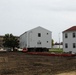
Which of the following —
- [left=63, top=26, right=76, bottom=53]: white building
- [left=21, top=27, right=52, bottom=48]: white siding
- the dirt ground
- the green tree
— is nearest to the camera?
Answer: the dirt ground

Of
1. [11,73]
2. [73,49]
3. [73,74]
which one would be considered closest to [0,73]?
[11,73]

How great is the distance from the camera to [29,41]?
77688 millimetres

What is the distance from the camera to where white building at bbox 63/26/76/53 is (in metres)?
60.5

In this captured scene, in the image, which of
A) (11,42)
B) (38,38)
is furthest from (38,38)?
(11,42)

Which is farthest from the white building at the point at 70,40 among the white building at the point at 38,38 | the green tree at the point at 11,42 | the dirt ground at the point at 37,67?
the green tree at the point at 11,42

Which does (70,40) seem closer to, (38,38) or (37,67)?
(38,38)

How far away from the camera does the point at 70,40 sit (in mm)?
61500

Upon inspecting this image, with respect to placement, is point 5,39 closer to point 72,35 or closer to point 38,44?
point 38,44

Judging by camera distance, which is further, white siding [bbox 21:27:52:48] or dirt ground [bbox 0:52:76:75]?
white siding [bbox 21:27:52:48]

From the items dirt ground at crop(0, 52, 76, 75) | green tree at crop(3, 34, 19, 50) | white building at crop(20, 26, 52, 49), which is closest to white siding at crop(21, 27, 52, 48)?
white building at crop(20, 26, 52, 49)

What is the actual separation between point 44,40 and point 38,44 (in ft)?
8.01

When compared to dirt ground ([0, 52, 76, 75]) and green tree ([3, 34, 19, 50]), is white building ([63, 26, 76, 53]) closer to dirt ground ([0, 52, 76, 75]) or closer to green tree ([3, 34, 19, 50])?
dirt ground ([0, 52, 76, 75])

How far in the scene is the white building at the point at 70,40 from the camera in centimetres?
6050

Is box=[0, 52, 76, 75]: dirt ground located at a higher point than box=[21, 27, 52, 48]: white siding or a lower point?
lower
